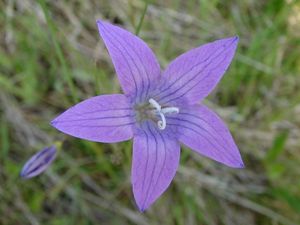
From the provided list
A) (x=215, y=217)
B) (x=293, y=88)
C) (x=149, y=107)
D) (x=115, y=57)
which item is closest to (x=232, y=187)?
(x=215, y=217)

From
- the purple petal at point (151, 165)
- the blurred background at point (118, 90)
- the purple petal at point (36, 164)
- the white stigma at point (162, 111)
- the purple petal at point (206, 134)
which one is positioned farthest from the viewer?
the blurred background at point (118, 90)

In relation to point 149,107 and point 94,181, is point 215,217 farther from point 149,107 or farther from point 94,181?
point 149,107

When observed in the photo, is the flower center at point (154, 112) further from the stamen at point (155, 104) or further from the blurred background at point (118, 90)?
the blurred background at point (118, 90)

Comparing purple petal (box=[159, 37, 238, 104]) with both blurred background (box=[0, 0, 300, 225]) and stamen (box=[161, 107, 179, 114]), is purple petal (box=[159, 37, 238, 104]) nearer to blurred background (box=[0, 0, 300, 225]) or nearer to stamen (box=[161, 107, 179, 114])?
stamen (box=[161, 107, 179, 114])

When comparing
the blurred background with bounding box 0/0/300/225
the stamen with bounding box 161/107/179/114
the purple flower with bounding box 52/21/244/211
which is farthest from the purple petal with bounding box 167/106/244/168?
the blurred background with bounding box 0/0/300/225

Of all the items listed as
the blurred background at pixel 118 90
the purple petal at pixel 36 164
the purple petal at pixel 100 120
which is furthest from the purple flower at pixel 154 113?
the blurred background at pixel 118 90

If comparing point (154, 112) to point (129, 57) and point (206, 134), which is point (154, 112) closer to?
point (206, 134)
